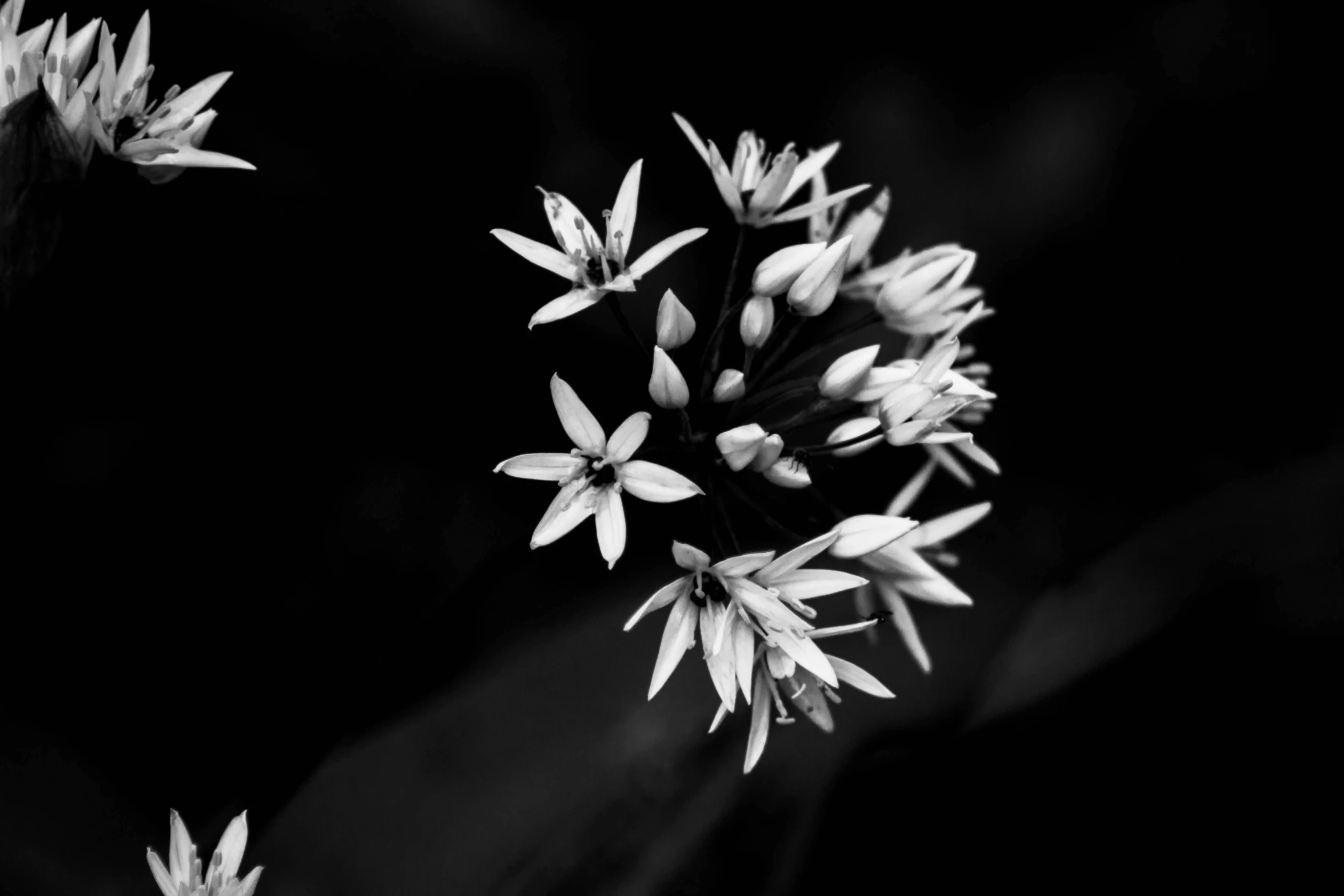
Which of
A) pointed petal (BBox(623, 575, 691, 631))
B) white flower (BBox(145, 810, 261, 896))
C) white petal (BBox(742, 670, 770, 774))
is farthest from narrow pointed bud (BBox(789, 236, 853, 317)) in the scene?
white flower (BBox(145, 810, 261, 896))

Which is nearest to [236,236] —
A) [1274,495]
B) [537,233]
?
[537,233]

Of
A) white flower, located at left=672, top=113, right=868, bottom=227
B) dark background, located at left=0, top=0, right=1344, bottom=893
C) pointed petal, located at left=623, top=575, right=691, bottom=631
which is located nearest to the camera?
pointed petal, located at left=623, top=575, right=691, bottom=631

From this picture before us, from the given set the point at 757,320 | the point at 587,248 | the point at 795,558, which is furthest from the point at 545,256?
the point at 795,558

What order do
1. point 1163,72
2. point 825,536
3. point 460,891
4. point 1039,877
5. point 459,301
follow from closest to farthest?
point 825,536
point 460,891
point 1039,877
point 459,301
point 1163,72

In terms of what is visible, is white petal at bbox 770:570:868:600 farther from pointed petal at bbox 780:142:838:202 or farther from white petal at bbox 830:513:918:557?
pointed petal at bbox 780:142:838:202

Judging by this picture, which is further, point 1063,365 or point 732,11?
point 1063,365

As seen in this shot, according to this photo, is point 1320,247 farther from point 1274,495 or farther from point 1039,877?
point 1039,877

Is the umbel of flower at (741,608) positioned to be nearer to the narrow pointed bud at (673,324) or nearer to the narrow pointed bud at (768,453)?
Answer: the narrow pointed bud at (768,453)
